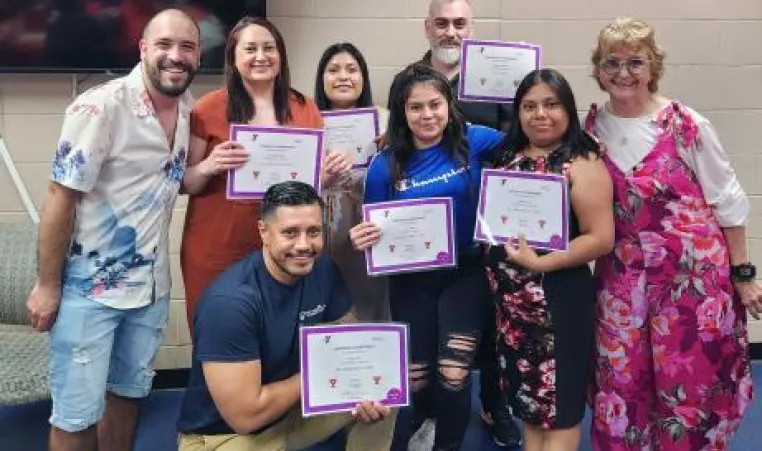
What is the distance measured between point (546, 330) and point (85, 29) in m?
2.01

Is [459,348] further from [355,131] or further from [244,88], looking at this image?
[244,88]

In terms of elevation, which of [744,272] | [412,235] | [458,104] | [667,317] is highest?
[458,104]

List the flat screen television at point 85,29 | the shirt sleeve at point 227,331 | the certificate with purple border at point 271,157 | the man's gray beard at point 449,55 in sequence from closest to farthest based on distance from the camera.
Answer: the shirt sleeve at point 227,331 → the certificate with purple border at point 271,157 → the man's gray beard at point 449,55 → the flat screen television at point 85,29

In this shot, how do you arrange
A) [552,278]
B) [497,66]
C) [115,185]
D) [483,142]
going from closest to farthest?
[115,185], [552,278], [483,142], [497,66]

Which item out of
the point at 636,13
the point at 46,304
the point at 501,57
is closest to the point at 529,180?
the point at 501,57

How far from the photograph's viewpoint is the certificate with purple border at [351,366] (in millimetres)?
1955

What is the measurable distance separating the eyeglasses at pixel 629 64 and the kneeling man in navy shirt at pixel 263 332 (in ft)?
2.91

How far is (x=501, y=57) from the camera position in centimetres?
243

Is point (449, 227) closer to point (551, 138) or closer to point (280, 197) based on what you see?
point (551, 138)

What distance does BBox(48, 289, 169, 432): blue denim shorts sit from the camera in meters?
1.99

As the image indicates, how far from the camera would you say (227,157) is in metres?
2.09

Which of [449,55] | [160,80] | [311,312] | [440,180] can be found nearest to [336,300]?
[311,312]

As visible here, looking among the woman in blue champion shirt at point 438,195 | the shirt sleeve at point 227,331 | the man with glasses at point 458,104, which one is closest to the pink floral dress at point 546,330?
the woman in blue champion shirt at point 438,195

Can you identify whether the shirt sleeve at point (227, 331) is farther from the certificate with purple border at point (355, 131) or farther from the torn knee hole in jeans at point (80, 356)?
the certificate with purple border at point (355, 131)
